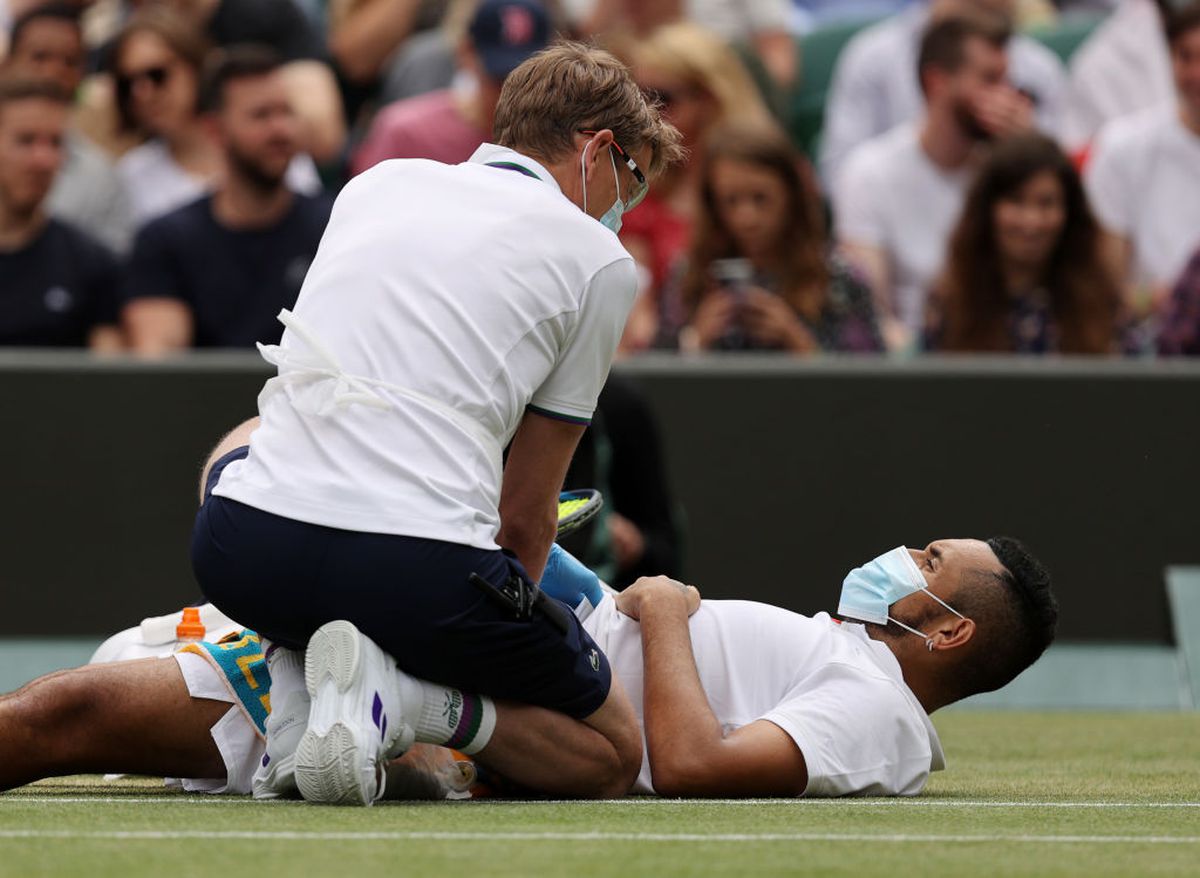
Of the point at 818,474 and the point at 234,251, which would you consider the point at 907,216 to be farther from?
the point at 234,251

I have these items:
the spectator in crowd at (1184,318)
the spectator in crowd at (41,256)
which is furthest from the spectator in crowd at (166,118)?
the spectator in crowd at (1184,318)

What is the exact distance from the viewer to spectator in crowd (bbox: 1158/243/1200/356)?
9.38m

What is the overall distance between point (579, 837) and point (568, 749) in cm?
79

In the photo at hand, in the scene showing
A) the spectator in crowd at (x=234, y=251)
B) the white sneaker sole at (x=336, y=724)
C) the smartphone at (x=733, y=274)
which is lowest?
the white sneaker sole at (x=336, y=724)

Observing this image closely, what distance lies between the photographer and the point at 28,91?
1013 centimetres

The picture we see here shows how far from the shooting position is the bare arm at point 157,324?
31.9 ft

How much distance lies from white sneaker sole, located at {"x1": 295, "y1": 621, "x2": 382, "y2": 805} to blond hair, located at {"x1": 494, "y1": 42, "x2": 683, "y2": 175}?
123 centimetres

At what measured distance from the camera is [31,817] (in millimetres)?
4504

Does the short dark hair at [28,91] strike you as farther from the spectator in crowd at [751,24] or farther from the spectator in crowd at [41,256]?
the spectator in crowd at [751,24]

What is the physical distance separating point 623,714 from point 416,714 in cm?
55

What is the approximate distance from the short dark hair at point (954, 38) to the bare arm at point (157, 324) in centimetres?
399

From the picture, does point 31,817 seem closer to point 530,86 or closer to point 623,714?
point 623,714

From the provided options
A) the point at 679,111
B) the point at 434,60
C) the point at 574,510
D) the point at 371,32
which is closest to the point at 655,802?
the point at 574,510

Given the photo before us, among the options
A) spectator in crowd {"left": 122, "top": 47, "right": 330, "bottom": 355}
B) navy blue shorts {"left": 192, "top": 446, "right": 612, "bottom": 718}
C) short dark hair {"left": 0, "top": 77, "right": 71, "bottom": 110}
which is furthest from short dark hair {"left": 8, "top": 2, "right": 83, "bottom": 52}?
navy blue shorts {"left": 192, "top": 446, "right": 612, "bottom": 718}
